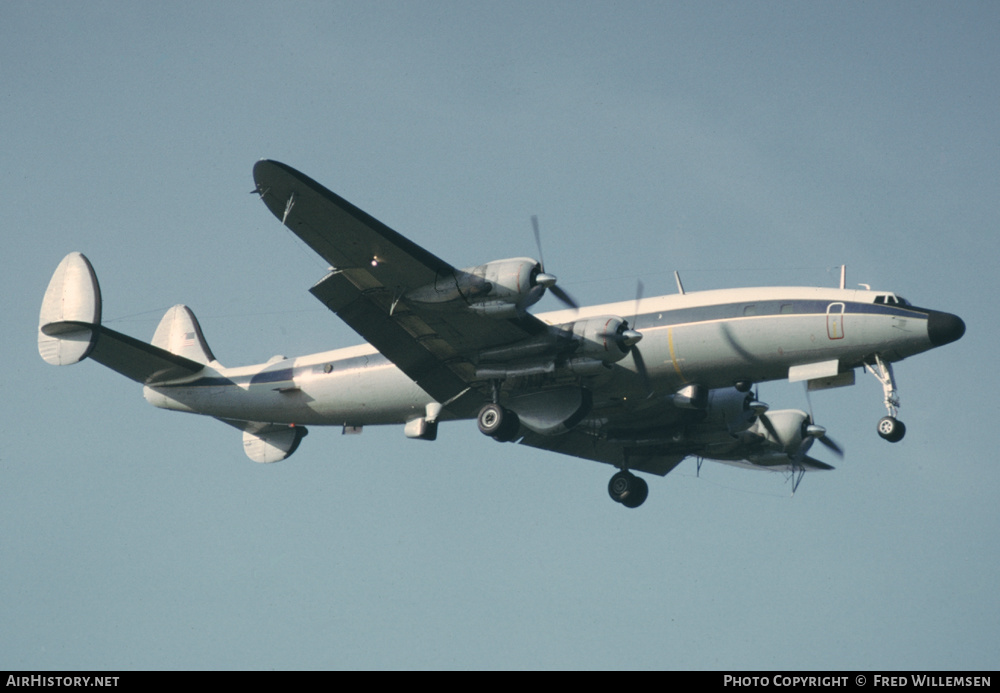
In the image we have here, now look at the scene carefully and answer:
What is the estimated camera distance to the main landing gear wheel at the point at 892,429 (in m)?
23.8

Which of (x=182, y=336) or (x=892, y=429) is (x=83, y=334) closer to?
(x=182, y=336)

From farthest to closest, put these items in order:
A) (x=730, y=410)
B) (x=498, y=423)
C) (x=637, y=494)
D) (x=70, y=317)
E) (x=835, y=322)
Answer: (x=637, y=494), (x=730, y=410), (x=70, y=317), (x=498, y=423), (x=835, y=322)

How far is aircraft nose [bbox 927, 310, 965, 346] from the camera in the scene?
2391 cm

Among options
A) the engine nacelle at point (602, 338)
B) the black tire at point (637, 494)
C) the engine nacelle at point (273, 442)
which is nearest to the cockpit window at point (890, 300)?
the engine nacelle at point (602, 338)

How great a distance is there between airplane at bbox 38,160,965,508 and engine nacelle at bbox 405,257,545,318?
0.12ft

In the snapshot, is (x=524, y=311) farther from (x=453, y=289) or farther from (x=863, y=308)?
(x=863, y=308)

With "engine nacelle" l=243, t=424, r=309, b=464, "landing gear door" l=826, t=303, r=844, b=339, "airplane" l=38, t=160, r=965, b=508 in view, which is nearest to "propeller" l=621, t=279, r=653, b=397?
"airplane" l=38, t=160, r=965, b=508

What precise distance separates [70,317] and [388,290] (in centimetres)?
899

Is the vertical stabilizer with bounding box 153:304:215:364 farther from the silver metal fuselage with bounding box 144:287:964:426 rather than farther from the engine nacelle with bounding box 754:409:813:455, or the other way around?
the engine nacelle with bounding box 754:409:813:455

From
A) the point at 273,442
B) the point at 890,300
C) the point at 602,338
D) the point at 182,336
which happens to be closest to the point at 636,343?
the point at 602,338

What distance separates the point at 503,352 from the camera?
1029 inches

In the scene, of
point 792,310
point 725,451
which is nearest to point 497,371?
point 792,310

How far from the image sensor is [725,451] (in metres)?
31.9
